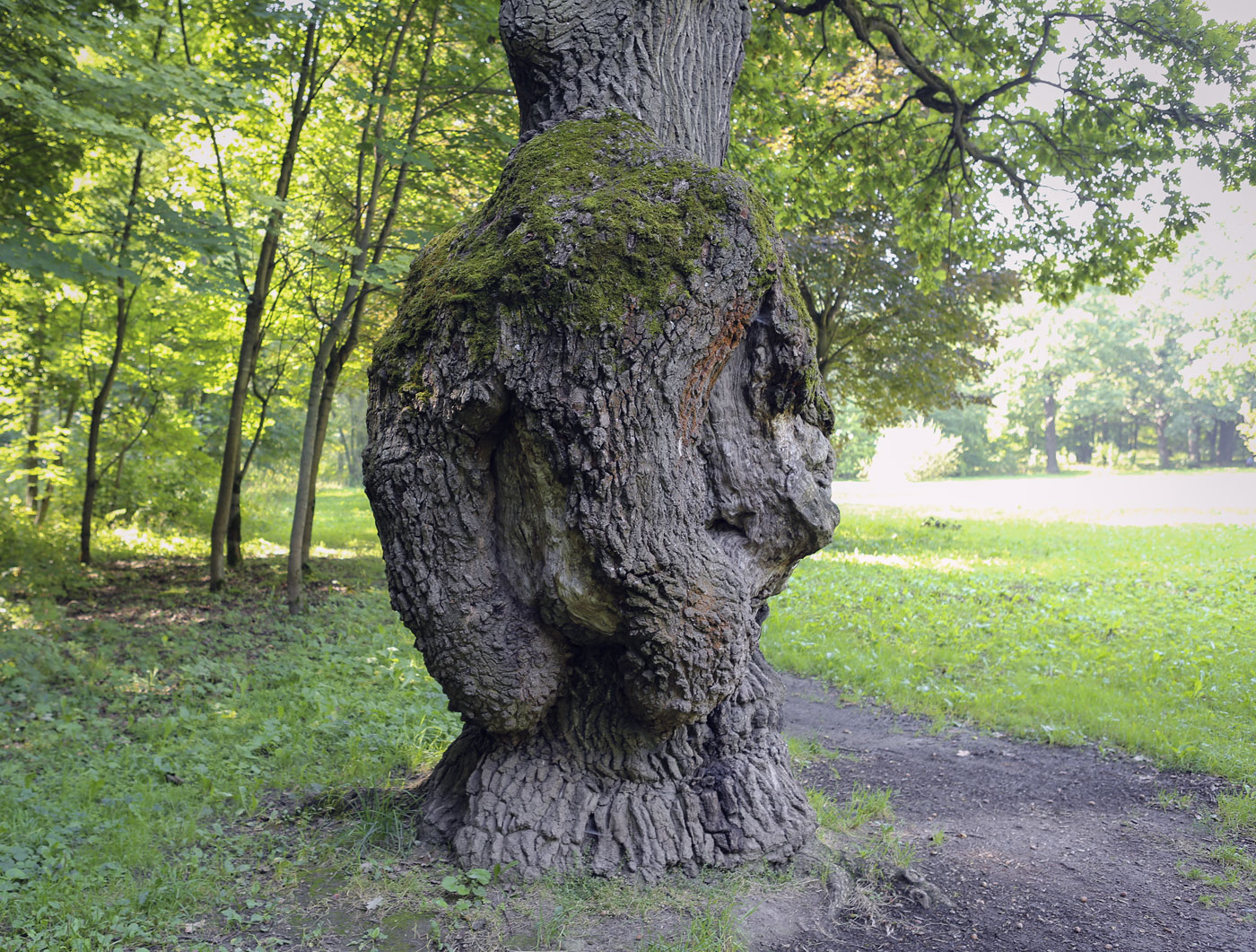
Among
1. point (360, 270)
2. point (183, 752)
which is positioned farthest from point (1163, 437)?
point (183, 752)

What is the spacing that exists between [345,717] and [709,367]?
398 centimetres

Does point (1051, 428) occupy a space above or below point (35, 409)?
above

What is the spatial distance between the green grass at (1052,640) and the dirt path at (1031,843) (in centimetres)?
46

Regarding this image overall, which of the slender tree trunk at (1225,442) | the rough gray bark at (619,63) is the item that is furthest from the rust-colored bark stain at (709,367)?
the slender tree trunk at (1225,442)

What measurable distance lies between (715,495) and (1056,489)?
38.4 metres

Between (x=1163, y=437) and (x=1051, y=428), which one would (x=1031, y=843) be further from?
(x=1163, y=437)

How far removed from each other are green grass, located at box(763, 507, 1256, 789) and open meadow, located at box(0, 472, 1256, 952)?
0.04 metres

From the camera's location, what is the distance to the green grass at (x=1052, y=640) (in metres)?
6.07

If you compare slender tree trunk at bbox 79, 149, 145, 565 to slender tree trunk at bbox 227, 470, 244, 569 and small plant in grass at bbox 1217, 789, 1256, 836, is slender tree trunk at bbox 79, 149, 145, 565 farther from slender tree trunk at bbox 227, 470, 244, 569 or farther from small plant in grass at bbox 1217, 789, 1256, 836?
small plant in grass at bbox 1217, 789, 1256, 836

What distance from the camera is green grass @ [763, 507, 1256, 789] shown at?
6.07 metres

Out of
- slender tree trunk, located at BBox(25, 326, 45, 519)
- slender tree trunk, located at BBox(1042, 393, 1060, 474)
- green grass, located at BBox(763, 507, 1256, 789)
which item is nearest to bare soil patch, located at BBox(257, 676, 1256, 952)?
green grass, located at BBox(763, 507, 1256, 789)

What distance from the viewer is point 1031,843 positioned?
4086 mm

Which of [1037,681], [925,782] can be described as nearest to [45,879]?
[925,782]

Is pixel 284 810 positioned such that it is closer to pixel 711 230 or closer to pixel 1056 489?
pixel 711 230
